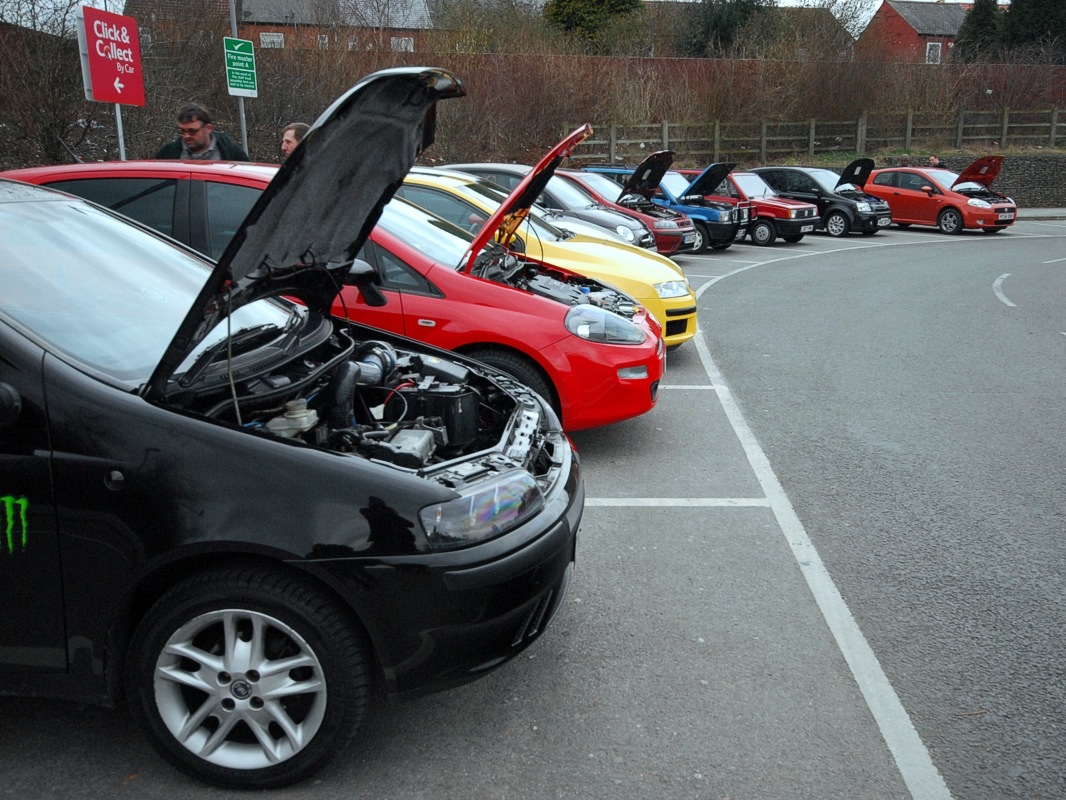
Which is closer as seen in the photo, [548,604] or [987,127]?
[548,604]

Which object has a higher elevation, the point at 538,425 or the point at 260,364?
the point at 260,364

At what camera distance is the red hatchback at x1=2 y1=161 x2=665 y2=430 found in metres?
5.61

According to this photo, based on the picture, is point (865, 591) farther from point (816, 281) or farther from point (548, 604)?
point (816, 281)

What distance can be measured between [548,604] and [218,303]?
1436 millimetres

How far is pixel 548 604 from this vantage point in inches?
124

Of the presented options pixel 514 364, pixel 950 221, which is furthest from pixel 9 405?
pixel 950 221

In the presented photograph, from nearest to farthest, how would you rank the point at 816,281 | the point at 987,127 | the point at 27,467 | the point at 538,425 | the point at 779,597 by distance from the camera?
the point at 27,467, the point at 538,425, the point at 779,597, the point at 816,281, the point at 987,127

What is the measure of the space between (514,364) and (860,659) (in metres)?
2.80

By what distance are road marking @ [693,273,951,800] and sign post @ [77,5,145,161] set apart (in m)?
7.64

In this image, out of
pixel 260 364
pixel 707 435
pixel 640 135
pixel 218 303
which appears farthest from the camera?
pixel 640 135

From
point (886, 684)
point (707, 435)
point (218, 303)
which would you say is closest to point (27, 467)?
point (218, 303)

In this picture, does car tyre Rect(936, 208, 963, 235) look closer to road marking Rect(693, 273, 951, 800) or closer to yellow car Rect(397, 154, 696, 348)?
yellow car Rect(397, 154, 696, 348)

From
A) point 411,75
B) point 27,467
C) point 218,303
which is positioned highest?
point 411,75

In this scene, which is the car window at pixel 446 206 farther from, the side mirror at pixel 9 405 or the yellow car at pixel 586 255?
the side mirror at pixel 9 405
